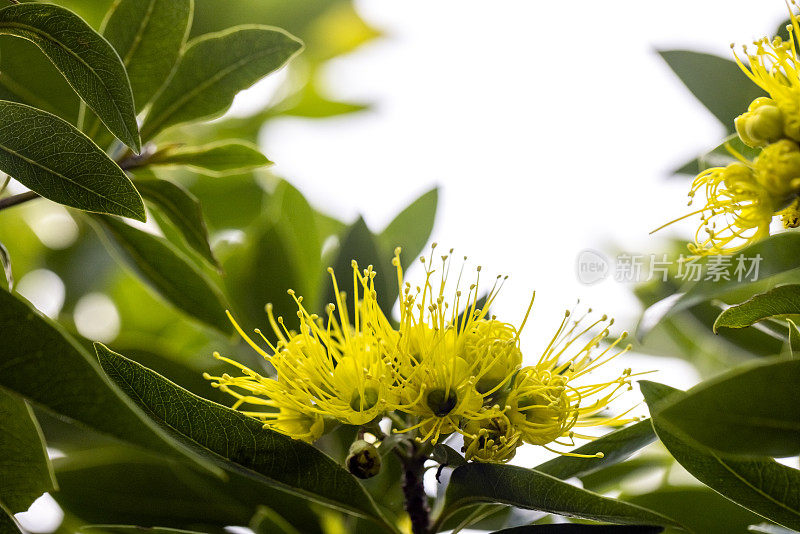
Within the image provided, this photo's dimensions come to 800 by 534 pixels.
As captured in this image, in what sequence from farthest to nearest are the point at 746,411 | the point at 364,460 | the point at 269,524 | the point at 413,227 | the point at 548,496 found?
the point at 413,227
the point at 269,524
the point at 364,460
the point at 548,496
the point at 746,411

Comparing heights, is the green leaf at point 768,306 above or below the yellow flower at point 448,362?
above

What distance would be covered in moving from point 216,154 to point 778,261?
772 mm

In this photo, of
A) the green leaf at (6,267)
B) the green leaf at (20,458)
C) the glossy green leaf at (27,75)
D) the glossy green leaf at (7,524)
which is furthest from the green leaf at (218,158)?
the glossy green leaf at (7,524)

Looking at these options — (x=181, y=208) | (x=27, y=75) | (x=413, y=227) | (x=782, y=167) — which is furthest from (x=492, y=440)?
(x=27, y=75)

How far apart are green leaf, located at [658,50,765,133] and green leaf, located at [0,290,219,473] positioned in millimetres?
887

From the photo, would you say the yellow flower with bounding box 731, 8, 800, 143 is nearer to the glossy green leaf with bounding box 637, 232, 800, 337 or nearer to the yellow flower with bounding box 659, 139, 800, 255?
the yellow flower with bounding box 659, 139, 800, 255

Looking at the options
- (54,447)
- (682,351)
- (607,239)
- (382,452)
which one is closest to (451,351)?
(382,452)

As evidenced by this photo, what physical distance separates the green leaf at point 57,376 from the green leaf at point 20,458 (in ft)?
0.11

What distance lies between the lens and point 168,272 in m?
1.21

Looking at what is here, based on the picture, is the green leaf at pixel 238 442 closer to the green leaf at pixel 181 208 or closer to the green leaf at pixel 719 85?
the green leaf at pixel 181 208

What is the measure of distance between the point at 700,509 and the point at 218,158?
2.82 ft

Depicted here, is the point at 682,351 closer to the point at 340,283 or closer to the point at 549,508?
the point at 340,283

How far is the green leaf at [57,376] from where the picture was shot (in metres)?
0.89

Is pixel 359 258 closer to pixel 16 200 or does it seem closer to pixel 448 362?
pixel 448 362
